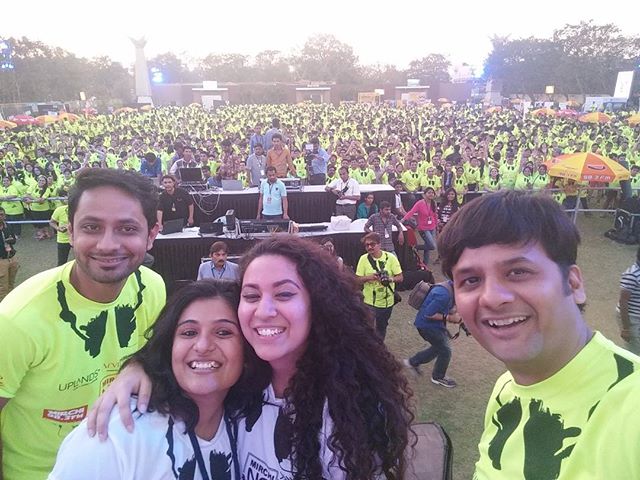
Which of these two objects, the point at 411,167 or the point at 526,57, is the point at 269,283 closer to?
the point at 411,167

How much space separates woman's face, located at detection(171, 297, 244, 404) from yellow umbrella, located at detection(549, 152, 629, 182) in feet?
33.4

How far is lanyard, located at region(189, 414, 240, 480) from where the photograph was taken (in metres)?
1.58

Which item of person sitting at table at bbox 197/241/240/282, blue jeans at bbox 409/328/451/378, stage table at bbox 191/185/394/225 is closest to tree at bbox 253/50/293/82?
stage table at bbox 191/185/394/225

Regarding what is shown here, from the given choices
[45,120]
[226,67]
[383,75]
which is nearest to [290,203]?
[45,120]

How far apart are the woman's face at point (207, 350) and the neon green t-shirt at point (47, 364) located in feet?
1.64

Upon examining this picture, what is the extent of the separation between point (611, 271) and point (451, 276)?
29.3 feet

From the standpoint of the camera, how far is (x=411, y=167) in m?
12.6

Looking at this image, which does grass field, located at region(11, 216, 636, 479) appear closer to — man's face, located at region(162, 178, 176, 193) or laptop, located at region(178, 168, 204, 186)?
man's face, located at region(162, 178, 176, 193)

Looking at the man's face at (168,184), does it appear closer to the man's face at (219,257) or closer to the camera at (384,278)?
the man's face at (219,257)

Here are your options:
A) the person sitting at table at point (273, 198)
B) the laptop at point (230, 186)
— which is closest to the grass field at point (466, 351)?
the person sitting at table at point (273, 198)

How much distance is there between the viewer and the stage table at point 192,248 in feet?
26.0

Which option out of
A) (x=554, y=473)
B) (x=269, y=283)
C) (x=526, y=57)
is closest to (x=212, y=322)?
(x=269, y=283)

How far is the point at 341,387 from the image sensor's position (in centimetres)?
180

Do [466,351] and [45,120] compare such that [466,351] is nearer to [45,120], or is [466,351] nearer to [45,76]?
[45,120]
